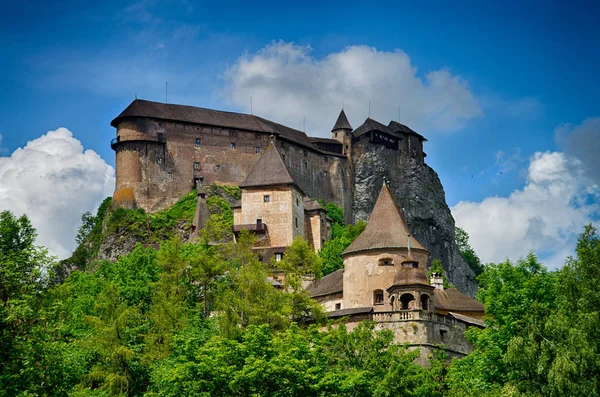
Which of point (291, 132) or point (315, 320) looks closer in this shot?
point (315, 320)

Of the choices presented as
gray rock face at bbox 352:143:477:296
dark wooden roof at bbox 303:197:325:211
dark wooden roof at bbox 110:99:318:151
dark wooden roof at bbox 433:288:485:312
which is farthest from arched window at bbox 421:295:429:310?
gray rock face at bbox 352:143:477:296

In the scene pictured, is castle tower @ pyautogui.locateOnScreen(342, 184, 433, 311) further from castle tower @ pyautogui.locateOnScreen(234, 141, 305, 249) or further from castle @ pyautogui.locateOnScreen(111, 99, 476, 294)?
castle tower @ pyautogui.locateOnScreen(234, 141, 305, 249)

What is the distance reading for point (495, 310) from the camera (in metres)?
47.8

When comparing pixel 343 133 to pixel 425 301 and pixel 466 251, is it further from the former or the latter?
pixel 425 301

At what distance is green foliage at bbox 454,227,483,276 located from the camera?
13825cm

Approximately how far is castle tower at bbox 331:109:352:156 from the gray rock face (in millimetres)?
1097

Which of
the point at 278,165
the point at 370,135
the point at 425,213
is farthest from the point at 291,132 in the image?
the point at 278,165

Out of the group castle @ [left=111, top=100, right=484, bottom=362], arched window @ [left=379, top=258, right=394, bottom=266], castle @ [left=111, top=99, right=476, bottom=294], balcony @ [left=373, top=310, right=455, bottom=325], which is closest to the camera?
balcony @ [left=373, top=310, right=455, bottom=325]

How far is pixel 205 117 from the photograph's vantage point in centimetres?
11444

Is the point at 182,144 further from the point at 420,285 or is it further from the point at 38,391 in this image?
the point at 38,391

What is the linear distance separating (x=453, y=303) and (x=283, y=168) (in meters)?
33.1

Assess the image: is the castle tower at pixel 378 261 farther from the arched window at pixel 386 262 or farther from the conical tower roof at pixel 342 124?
the conical tower roof at pixel 342 124

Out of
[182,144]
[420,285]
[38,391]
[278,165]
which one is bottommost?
[38,391]

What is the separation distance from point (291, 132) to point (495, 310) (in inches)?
2995
